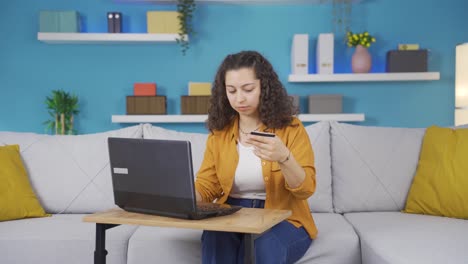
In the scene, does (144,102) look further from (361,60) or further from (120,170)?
(120,170)

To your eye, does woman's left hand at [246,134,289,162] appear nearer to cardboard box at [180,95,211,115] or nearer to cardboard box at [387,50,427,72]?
cardboard box at [180,95,211,115]

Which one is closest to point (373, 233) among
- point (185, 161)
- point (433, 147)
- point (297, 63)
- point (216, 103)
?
point (433, 147)

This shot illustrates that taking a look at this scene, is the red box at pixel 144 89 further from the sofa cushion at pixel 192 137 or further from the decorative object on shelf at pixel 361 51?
the decorative object on shelf at pixel 361 51

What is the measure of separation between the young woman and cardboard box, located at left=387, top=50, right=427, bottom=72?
208cm

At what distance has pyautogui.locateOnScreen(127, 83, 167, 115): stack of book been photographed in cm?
376

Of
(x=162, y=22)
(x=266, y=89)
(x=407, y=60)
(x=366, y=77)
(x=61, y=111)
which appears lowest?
(x=61, y=111)

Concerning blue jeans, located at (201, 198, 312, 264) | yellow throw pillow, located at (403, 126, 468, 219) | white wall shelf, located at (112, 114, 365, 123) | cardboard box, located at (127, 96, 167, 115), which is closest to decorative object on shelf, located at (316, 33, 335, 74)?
white wall shelf, located at (112, 114, 365, 123)

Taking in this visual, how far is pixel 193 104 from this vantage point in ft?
12.5

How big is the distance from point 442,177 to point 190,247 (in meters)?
1.16

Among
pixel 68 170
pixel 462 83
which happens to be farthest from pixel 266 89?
pixel 462 83

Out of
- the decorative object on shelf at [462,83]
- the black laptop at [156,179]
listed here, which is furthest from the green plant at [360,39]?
the black laptop at [156,179]

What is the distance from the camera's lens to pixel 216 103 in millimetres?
2000

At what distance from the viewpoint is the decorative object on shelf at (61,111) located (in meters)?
3.74

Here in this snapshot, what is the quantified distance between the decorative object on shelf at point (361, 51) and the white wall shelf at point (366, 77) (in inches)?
2.0
